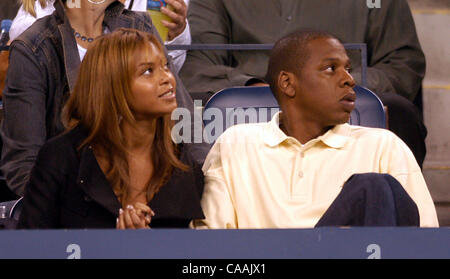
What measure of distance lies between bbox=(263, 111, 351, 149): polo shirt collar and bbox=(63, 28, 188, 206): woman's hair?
0.18 m

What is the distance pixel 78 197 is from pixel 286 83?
473mm

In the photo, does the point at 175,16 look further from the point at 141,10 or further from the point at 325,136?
the point at 325,136

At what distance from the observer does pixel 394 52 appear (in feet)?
6.29

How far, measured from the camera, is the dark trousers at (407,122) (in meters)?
1.84

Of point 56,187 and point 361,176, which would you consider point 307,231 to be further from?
point 56,187

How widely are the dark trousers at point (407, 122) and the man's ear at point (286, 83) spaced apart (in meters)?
0.33

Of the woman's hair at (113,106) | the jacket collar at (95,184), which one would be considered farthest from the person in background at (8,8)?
the jacket collar at (95,184)

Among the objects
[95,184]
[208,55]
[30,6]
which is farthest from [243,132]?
[30,6]

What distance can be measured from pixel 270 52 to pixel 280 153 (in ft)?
1.01

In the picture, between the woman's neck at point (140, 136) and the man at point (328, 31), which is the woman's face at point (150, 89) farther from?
the man at point (328, 31)

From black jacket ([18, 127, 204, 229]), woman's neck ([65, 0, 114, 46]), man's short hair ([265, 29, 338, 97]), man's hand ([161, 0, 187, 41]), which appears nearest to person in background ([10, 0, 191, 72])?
man's hand ([161, 0, 187, 41])

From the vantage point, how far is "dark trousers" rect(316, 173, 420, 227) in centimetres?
129

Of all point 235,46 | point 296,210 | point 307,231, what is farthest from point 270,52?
point 307,231

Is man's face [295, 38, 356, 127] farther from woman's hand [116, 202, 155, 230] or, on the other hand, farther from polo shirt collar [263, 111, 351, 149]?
woman's hand [116, 202, 155, 230]
